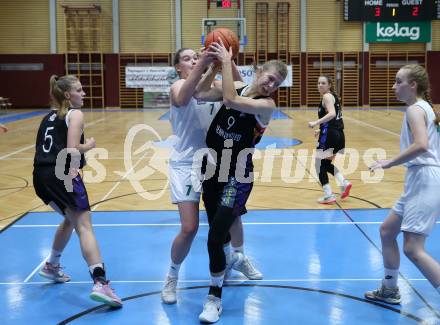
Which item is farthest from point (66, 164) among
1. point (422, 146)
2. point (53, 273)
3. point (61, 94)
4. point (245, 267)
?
point (422, 146)

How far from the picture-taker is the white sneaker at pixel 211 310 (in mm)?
3502

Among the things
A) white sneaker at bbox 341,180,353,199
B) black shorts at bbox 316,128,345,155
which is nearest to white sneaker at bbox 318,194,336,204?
white sneaker at bbox 341,180,353,199

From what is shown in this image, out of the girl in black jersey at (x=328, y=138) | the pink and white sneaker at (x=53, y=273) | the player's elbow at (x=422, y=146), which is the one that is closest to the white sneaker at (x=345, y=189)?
the girl in black jersey at (x=328, y=138)

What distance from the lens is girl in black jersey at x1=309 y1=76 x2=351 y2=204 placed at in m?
6.92

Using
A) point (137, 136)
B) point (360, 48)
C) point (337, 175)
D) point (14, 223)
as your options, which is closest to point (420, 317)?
point (337, 175)

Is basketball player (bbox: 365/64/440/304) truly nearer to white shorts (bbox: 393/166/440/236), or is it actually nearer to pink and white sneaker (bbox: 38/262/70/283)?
white shorts (bbox: 393/166/440/236)

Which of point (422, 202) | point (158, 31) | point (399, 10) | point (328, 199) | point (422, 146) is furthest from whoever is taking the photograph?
point (158, 31)

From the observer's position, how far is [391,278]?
149 inches

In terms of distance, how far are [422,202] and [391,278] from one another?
72cm

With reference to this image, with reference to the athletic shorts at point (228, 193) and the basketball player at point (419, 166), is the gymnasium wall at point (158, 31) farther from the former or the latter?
the basketball player at point (419, 166)

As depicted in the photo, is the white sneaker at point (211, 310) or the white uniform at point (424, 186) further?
the white sneaker at point (211, 310)

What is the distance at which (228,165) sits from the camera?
12.1ft

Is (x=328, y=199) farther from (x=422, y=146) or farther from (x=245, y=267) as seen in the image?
(x=422, y=146)

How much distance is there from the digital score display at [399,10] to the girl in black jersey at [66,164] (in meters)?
23.2
